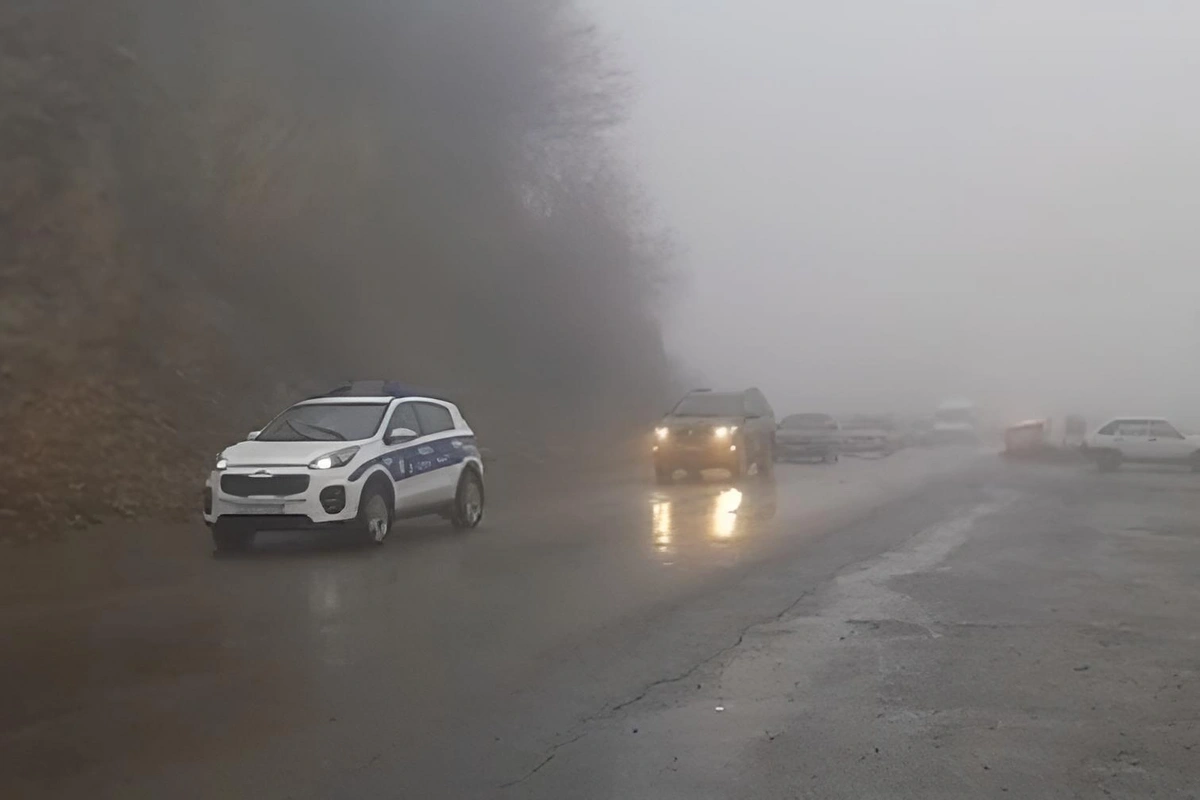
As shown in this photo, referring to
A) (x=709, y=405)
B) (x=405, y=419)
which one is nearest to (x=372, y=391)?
(x=405, y=419)

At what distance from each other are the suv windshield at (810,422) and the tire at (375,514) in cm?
2335

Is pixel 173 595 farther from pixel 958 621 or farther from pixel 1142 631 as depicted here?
pixel 1142 631

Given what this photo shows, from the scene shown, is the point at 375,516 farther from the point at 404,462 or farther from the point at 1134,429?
the point at 1134,429

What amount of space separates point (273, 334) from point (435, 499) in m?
13.2

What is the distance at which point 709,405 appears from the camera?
27.0 m

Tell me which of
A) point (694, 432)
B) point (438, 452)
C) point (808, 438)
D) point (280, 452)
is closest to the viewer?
point (280, 452)

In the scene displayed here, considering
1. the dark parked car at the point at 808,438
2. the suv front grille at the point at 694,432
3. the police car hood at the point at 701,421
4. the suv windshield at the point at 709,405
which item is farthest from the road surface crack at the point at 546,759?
the dark parked car at the point at 808,438

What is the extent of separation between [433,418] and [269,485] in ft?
10.7

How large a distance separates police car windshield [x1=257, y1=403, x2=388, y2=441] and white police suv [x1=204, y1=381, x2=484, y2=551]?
1cm

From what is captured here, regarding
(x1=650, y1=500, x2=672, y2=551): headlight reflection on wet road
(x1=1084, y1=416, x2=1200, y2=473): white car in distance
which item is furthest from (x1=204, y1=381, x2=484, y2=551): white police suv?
(x1=1084, y1=416, x2=1200, y2=473): white car in distance

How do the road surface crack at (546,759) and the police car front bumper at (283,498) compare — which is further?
the police car front bumper at (283,498)

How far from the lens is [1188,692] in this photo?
22.0ft

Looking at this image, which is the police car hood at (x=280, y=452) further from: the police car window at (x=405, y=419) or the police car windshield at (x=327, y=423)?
the police car window at (x=405, y=419)

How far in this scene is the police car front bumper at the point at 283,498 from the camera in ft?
41.2
